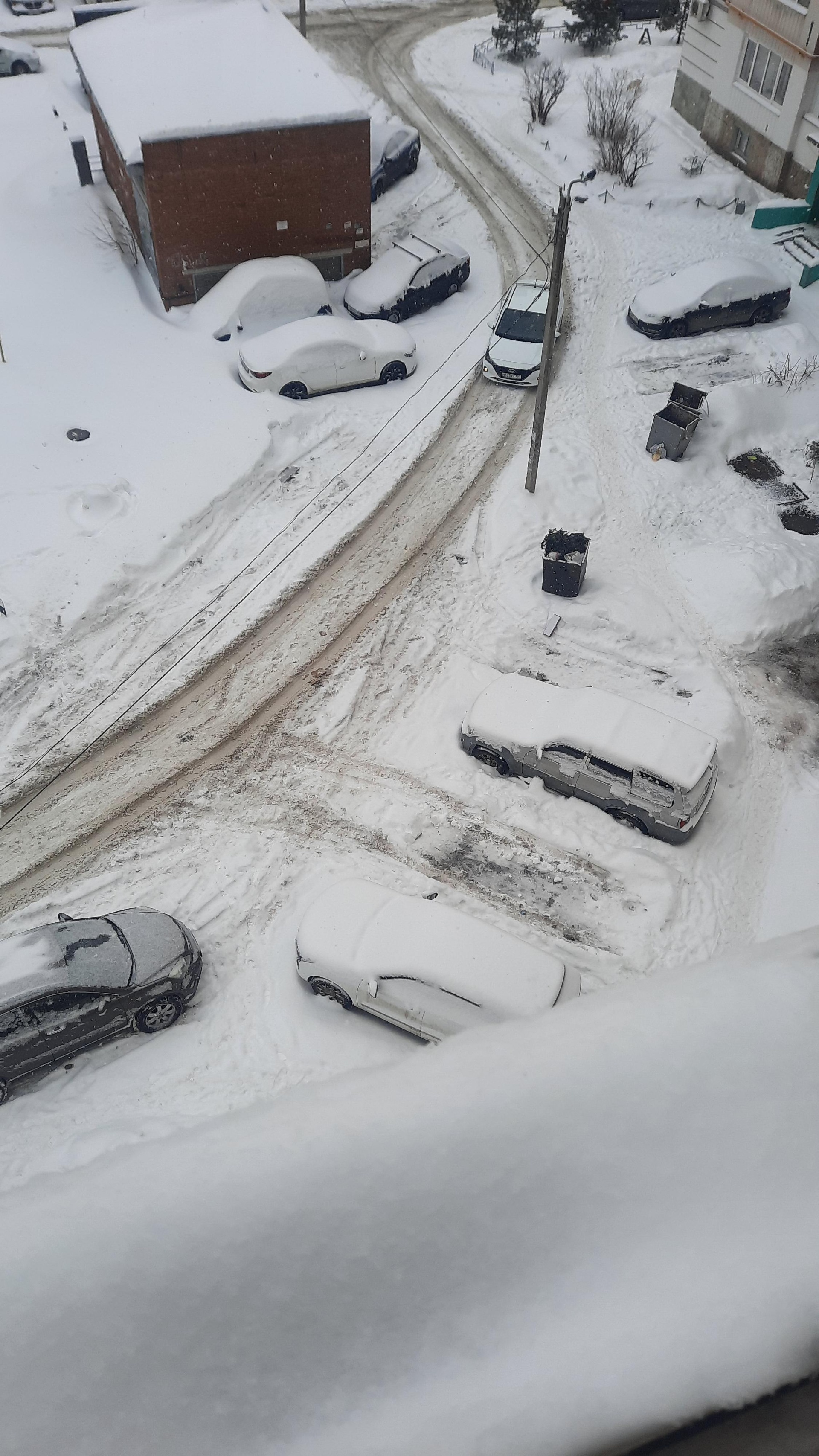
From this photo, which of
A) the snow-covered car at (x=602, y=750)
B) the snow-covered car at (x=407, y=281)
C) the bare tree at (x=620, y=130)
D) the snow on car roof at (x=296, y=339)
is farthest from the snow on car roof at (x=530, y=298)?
the snow-covered car at (x=602, y=750)

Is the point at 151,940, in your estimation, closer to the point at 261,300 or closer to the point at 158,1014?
the point at 158,1014

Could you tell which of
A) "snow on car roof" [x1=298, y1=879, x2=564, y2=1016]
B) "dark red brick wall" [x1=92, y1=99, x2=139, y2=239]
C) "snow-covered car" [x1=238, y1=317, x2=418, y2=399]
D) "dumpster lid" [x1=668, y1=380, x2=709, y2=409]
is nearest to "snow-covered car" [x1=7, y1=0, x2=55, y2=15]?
"dark red brick wall" [x1=92, y1=99, x2=139, y2=239]

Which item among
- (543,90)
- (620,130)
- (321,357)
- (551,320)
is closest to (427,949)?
(551,320)

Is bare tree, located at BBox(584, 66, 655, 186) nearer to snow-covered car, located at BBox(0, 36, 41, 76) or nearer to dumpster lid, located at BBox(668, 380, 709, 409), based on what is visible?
dumpster lid, located at BBox(668, 380, 709, 409)

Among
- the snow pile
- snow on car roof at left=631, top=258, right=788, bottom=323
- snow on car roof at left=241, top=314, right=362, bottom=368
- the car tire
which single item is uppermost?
the snow pile

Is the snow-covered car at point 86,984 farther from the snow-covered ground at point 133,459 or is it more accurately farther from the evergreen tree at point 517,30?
the evergreen tree at point 517,30

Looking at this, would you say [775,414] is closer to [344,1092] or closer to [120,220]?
[120,220]
